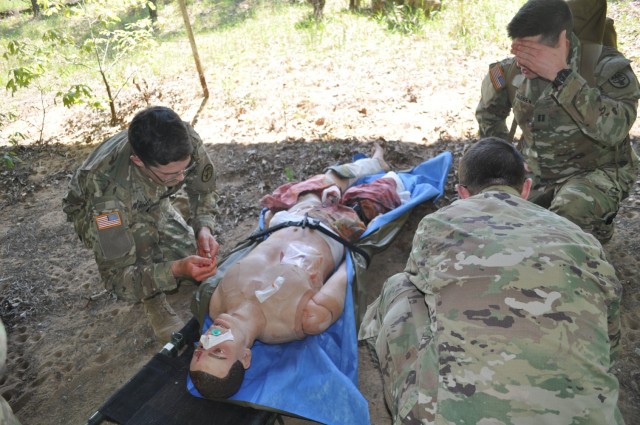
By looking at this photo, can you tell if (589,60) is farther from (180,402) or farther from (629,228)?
(180,402)

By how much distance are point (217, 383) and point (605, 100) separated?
8.43 ft

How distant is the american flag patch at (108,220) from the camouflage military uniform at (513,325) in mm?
1801

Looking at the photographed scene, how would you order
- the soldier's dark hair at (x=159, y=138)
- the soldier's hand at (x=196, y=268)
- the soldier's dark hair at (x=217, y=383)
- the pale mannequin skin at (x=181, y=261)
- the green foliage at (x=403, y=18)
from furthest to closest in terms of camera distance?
the green foliage at (x=403, y=18), the soldier's hand at (x=196, y=268), the pale mannequin skin at (x=181, y=261), the soldier's dark hair at (x=159, y=138), the soldier's dark hair at (x=217, y=383)

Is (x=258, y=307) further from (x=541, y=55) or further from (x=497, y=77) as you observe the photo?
(x=497, y=77)

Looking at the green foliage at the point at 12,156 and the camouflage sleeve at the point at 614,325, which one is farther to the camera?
the green foliage at the point at 12,156

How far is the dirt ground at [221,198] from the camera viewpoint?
269 cm

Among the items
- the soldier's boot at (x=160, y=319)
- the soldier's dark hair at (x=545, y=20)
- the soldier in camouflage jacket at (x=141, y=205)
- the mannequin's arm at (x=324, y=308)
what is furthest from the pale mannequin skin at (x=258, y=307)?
Answer: the soldier's dark hair at (x=545, y=20)

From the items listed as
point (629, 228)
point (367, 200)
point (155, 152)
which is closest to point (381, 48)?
point (367, 200)

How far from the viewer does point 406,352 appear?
1828mm

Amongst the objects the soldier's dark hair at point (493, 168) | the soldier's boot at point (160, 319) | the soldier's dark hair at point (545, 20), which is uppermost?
the soldier's dark hair at point (545, 20)

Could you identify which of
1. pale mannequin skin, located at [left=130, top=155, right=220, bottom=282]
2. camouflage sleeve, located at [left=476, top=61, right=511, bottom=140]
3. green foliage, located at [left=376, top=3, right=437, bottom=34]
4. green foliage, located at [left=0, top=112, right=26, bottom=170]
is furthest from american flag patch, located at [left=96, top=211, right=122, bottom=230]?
green foliage, located at [left=376, top=3, right=437, bottom=34]

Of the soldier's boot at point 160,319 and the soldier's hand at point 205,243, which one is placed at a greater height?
the soldier's hand at point 205,243

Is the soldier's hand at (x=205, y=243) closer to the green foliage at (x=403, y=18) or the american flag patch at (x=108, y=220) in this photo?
the american flag patch at (x=108, y=220)

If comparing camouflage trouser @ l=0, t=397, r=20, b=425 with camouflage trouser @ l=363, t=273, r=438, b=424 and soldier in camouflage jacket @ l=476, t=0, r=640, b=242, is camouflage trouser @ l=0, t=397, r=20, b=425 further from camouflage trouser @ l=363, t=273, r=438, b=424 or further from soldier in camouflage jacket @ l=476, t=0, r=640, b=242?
soldier in camouflage jacket @ l=476, t=0, r=640, b=242
